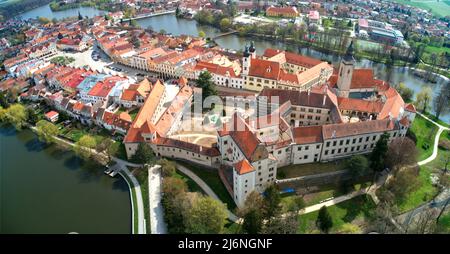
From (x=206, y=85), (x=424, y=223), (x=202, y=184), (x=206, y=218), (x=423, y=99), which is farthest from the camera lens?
(x=206, y=85)

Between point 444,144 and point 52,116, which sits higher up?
point 444,144

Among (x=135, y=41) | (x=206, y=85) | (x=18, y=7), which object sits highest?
(x=18, y=7)

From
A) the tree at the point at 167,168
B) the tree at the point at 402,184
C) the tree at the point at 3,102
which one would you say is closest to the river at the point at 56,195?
the tree at the point at 167,168

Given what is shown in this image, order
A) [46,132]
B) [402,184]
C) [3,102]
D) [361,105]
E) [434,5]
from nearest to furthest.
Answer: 1. [402,184]
2. [361,105]
3. [46,132]
4. [3,102]
5. [434,5]

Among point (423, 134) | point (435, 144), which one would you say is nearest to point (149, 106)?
point (423, 134)

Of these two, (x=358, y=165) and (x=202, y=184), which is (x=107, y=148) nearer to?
(x=202, y=184)

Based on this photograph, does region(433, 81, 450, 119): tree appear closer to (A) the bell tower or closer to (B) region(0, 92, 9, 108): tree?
(A) the bell tower

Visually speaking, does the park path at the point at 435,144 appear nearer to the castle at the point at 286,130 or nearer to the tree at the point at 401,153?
the castle at the point at 286,130

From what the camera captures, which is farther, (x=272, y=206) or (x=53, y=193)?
(x=53, y=193)
